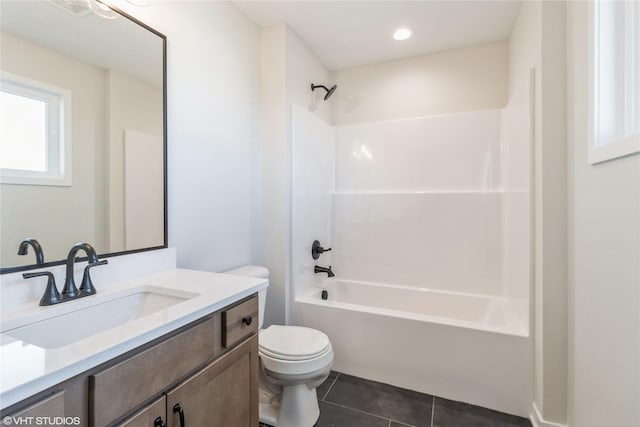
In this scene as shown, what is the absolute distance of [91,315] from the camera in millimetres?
1007

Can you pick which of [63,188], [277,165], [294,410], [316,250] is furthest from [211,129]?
[294,410]

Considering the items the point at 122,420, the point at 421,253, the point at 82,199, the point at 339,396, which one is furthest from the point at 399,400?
the point at 82,199

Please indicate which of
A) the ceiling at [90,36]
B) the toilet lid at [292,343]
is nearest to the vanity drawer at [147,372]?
the toilet lid at [292,343]

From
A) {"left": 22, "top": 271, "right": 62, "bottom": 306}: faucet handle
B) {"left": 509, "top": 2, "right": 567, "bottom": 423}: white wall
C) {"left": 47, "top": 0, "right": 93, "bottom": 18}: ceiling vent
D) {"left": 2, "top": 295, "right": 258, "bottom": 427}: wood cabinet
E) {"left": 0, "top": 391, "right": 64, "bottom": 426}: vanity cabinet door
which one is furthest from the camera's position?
{"left": 509, "top": 2, "right": 567, "bottom": 423}: white wall

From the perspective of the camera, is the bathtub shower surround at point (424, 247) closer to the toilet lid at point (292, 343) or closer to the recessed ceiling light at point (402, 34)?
the toilet lid at point (292, 343)

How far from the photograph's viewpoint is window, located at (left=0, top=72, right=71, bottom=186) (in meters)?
0.94

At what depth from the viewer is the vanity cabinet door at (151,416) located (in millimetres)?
718

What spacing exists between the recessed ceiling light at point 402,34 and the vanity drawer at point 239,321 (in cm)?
226

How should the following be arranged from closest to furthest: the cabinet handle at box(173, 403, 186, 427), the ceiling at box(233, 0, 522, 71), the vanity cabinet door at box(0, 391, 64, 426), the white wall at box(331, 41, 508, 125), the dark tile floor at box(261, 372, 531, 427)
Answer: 1. the vanity cabinet door at box(0, 391, 64, 426)
2. the cabinet handle at box(173, 403, 186, 427)
3. the dark tile floor at box(261, 372, 531, 427)
4. the ceiling at box(233, 0, 522, 71)
5. the white wall at box(331, 41, 508, 125)

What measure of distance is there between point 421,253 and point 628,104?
1.76 m

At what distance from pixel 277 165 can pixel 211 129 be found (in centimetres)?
55

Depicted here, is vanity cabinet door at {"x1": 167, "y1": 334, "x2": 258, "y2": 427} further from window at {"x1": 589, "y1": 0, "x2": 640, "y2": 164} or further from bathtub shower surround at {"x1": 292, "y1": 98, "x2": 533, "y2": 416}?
window at {"x1": 589, "y1": 0, "x2": 640, "y2": 164}

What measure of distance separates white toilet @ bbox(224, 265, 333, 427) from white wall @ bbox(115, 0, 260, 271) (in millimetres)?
528

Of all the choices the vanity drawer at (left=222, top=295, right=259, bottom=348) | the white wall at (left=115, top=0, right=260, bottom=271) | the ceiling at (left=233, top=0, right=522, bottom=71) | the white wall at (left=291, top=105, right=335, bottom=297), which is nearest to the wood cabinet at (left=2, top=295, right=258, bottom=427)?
the vanity drawer at (left=222, top=295, right=259, bottom=348)
